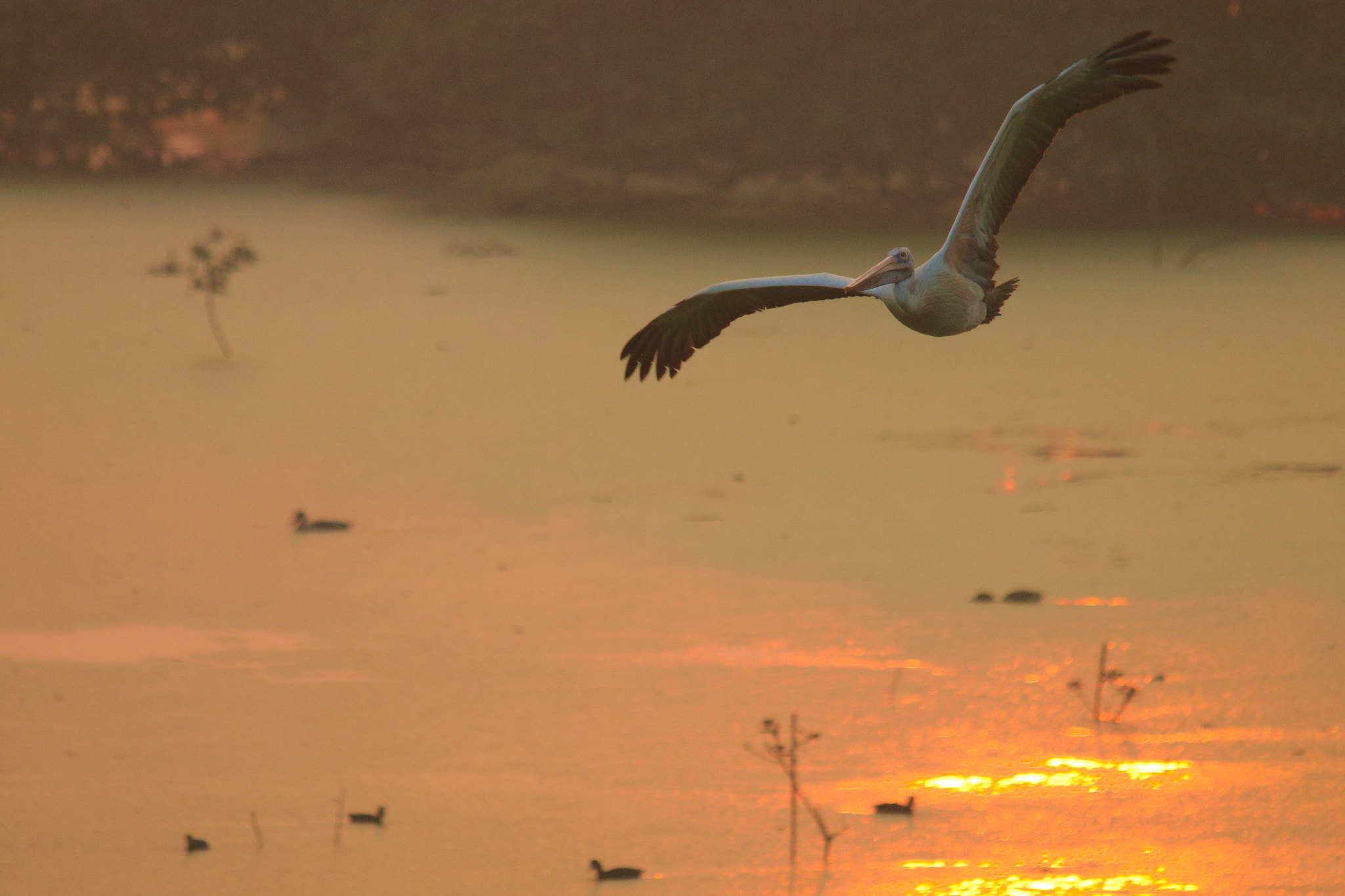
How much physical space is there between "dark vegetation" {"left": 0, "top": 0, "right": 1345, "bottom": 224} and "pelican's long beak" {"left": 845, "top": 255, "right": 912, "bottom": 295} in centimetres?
688

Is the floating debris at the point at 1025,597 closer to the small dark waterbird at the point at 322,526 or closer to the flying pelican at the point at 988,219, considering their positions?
the flying pelican at the point at 988,219

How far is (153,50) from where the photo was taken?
11.8 m

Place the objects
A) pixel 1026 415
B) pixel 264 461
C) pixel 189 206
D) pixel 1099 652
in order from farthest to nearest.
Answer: pixel 189 206 → pixel 1026 415 → pixel 264 461 → pixel 1099 652

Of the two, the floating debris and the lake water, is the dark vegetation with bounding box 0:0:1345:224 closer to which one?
the lake water

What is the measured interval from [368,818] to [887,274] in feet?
4.21

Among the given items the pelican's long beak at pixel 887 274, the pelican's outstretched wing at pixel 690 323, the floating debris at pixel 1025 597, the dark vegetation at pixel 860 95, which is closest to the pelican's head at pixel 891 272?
the pelican's long beak at pixel 887 274

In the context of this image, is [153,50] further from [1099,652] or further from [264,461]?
[1099,652]

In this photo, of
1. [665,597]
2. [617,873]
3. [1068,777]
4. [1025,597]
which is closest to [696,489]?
[665,597]

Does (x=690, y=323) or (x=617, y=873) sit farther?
(x=690, y=323)

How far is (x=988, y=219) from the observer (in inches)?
116

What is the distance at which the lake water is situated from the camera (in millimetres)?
2990

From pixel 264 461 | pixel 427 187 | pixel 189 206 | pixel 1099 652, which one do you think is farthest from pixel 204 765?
pixel 427 187

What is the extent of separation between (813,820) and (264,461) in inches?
115

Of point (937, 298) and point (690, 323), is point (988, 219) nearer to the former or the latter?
point (937, 298)
